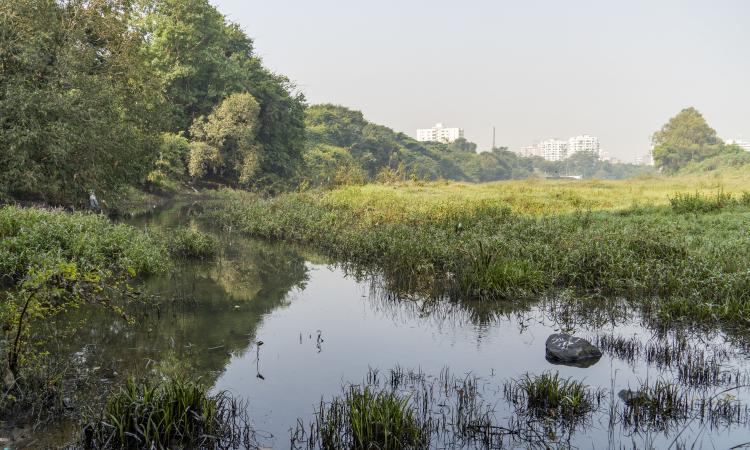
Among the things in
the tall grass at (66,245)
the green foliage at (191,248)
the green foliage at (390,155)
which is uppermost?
the green foliage at (390,155)

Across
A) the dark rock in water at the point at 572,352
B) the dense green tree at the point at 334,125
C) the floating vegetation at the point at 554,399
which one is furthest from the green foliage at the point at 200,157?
the floating vegetation at the point at 554,399

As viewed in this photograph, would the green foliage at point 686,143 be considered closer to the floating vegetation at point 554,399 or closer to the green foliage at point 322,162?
the green foliage at point 322,162

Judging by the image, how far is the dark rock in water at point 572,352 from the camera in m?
7.46

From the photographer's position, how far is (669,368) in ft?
23.4

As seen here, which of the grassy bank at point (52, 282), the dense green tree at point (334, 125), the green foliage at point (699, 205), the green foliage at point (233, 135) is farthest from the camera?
the dense green tree at point (334, 125)

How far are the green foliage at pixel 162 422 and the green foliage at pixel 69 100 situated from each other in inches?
587

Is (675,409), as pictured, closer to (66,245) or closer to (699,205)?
(66,245)

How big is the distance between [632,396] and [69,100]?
60.5ft

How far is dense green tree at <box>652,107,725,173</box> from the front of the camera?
84438 millimetres

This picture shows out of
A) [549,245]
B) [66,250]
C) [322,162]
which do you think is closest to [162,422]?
[66,250]

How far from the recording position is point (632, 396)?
239 inches

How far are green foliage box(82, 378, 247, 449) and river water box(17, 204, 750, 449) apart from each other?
1.62 ft

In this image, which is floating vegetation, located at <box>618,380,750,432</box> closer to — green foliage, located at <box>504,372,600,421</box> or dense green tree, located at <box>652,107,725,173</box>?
green foliage, located at <box>504,372,600,421</box>

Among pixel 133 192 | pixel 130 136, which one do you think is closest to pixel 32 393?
pixel 130 136
